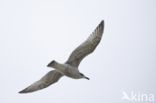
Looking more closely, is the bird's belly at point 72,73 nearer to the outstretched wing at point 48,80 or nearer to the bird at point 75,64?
the bird at point 75,64

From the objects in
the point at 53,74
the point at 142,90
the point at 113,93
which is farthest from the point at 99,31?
the point at 113,93

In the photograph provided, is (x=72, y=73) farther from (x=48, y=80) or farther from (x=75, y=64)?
(x=48, y=80)

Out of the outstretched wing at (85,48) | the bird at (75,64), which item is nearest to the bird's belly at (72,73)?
the bird at (75,64)

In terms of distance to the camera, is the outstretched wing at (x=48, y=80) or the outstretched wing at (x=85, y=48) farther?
the outstretched wing at (x=48, y=80)

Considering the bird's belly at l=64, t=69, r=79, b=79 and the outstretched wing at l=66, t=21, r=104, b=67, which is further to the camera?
the outstretched wing at l=66, t=21, r=104, b=67

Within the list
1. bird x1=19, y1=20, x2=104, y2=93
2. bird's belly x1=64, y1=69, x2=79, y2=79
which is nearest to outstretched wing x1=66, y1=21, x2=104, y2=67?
bird x1=19, y1=20, x2=104, y2=93

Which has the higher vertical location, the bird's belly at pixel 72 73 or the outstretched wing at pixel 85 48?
the outstretched wing at pixel 85 48

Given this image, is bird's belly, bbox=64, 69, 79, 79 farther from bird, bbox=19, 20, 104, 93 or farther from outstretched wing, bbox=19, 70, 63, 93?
outstretched wing, bbox=19, 70, 63, 93

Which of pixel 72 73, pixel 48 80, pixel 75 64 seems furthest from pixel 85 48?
pixel 48 80

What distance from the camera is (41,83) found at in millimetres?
→ 15109

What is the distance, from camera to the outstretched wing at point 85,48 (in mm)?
14734

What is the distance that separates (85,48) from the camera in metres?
14.9

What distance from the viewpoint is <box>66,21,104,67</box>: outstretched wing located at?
580 inches

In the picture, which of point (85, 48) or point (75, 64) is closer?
point (75, 64)
